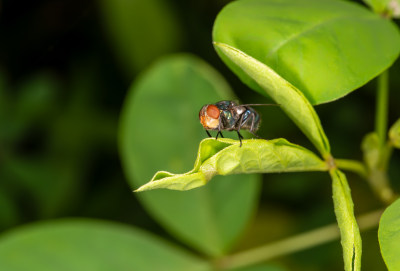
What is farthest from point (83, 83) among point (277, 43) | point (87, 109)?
point (277, 43)

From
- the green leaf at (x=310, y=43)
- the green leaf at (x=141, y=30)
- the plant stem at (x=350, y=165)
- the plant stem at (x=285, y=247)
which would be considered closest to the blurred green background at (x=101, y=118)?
the green leaf at (x=141, y=30)

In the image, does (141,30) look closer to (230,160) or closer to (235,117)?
(235,117)

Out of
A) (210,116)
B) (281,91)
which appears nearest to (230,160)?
(281,91)

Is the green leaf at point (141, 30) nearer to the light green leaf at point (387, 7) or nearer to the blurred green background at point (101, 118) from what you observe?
the blurred green background at point (101, 118)

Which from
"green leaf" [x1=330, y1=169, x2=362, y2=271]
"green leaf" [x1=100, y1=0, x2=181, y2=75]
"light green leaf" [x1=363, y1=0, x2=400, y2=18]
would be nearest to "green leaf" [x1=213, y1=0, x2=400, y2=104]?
"light green leaf" [x1=363, y1=0, x2=400, y2=18]

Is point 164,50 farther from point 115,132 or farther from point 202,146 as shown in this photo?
point 202,146

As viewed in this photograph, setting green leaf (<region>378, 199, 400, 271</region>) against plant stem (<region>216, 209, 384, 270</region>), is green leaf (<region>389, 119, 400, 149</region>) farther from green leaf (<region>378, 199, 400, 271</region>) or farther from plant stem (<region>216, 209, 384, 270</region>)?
plant stem (<region>216, 209, 384, 270</region>)
